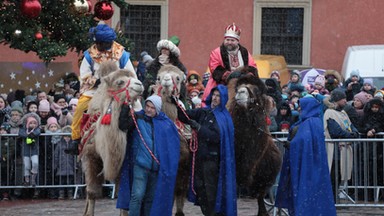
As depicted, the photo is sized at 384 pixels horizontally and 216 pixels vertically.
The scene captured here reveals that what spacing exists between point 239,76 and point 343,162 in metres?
3.26

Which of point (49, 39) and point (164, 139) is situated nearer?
point (164, 139)

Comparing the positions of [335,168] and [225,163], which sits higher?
[225,163]

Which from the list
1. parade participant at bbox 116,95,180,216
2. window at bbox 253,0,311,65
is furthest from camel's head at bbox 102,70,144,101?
window at bbox 253,0,311,65

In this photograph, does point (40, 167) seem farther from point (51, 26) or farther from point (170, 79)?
point (170, 79)

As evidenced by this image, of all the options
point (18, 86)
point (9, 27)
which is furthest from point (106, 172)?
point (18, 86)

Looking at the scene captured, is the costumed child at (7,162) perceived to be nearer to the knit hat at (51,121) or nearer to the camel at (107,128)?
the knit hat at (51,121)

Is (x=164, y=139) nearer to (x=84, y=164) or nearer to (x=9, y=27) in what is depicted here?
(x=84, y=164)

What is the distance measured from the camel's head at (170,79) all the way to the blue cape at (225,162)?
0.49 m

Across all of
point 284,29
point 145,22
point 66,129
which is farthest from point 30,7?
point 284,29

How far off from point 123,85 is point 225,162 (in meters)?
1.58

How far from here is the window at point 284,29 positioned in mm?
36281

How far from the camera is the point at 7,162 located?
2002 centimetres

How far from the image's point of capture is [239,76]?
1577 centimetres

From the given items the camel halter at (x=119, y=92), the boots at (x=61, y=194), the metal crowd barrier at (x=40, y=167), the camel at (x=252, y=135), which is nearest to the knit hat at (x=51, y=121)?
the metal crowd barrier at (x=40, y=167)
